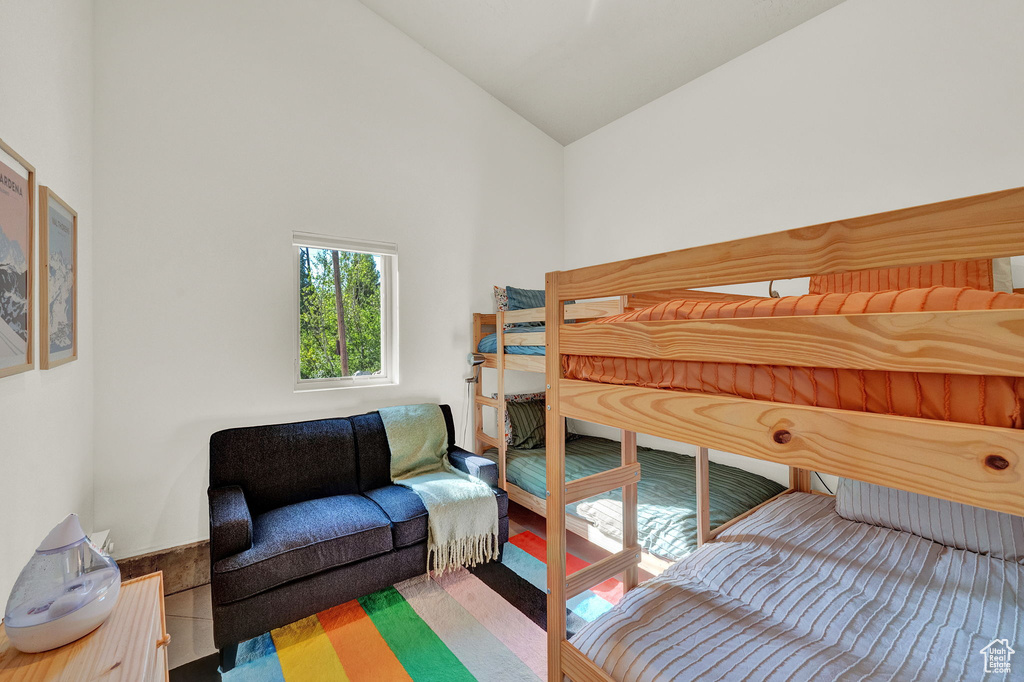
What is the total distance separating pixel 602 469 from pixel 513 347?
95 cm

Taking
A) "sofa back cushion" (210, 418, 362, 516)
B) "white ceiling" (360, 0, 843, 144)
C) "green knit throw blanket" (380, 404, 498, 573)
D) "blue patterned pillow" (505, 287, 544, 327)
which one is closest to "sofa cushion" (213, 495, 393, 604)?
"sofa back cushion" (210, 418, 362, 516)

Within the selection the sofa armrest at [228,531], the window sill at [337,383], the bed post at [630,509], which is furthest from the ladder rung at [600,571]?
the window sill at [337,383]

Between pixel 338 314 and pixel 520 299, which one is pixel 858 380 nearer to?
pixel 520 299

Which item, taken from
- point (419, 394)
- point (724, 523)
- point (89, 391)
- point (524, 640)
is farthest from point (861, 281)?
point (89, 391)

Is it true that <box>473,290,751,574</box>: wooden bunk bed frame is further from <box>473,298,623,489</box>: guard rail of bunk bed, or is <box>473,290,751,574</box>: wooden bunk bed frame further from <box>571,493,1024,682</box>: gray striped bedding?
<box>571,493,1024,682</box>: gray striped bedding

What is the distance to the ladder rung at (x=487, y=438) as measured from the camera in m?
3.12

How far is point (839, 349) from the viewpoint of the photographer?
2.42ft

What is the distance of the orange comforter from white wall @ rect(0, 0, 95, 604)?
175 cm

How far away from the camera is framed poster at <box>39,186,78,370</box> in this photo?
136 cm

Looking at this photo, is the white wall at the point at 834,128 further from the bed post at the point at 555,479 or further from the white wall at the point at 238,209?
the bed post at the point at 555,479

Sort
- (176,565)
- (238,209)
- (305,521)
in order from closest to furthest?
(305,521), (176,565), (238,209)

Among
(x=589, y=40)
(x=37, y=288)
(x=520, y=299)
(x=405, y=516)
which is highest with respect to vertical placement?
(x=589, y=40)

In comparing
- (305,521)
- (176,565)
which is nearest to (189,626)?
(176,565)

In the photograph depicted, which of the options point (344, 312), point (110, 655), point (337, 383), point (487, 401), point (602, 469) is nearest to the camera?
point (110, 655)
